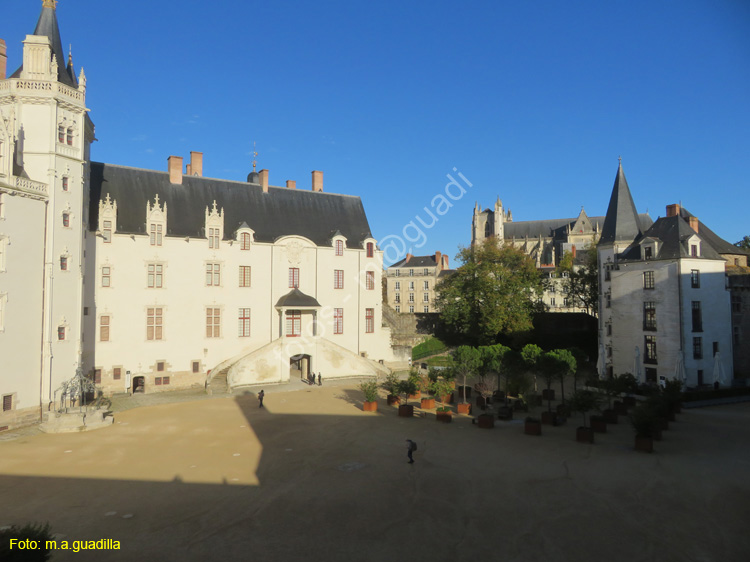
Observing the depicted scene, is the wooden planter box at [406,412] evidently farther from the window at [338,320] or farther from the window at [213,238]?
the window at [213,238]

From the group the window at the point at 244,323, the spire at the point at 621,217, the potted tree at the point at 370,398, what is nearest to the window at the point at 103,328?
the window at the point at 244,323

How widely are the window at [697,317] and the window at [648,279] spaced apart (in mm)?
2613

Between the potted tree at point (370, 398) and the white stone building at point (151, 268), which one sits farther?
the potted tree at point (370, 398)

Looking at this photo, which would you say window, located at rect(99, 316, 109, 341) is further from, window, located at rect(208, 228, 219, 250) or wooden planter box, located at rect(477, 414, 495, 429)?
wooden planter box, located at rect(477, 414, 495, 429)

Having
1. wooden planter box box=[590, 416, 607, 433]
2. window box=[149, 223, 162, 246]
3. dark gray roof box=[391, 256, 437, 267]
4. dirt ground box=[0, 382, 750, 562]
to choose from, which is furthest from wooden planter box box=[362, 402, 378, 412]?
dark gray roof box=[391, 256, 437, 267]

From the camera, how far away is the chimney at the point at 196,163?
37188mm

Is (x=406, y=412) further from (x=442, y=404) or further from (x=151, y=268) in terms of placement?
(x=151, y=268)

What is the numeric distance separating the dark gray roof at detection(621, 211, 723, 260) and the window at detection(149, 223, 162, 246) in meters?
31.2

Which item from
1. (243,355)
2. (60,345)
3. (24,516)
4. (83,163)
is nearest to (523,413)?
(243,355)

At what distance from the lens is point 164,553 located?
1079 cm

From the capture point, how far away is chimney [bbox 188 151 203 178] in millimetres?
37188

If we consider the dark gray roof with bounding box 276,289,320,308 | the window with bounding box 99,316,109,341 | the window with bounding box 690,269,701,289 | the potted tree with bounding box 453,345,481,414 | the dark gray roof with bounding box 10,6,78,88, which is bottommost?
the potted tree with bounding box 453,345,481,414

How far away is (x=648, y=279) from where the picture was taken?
108 feet

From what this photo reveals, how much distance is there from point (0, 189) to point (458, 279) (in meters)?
33.6
